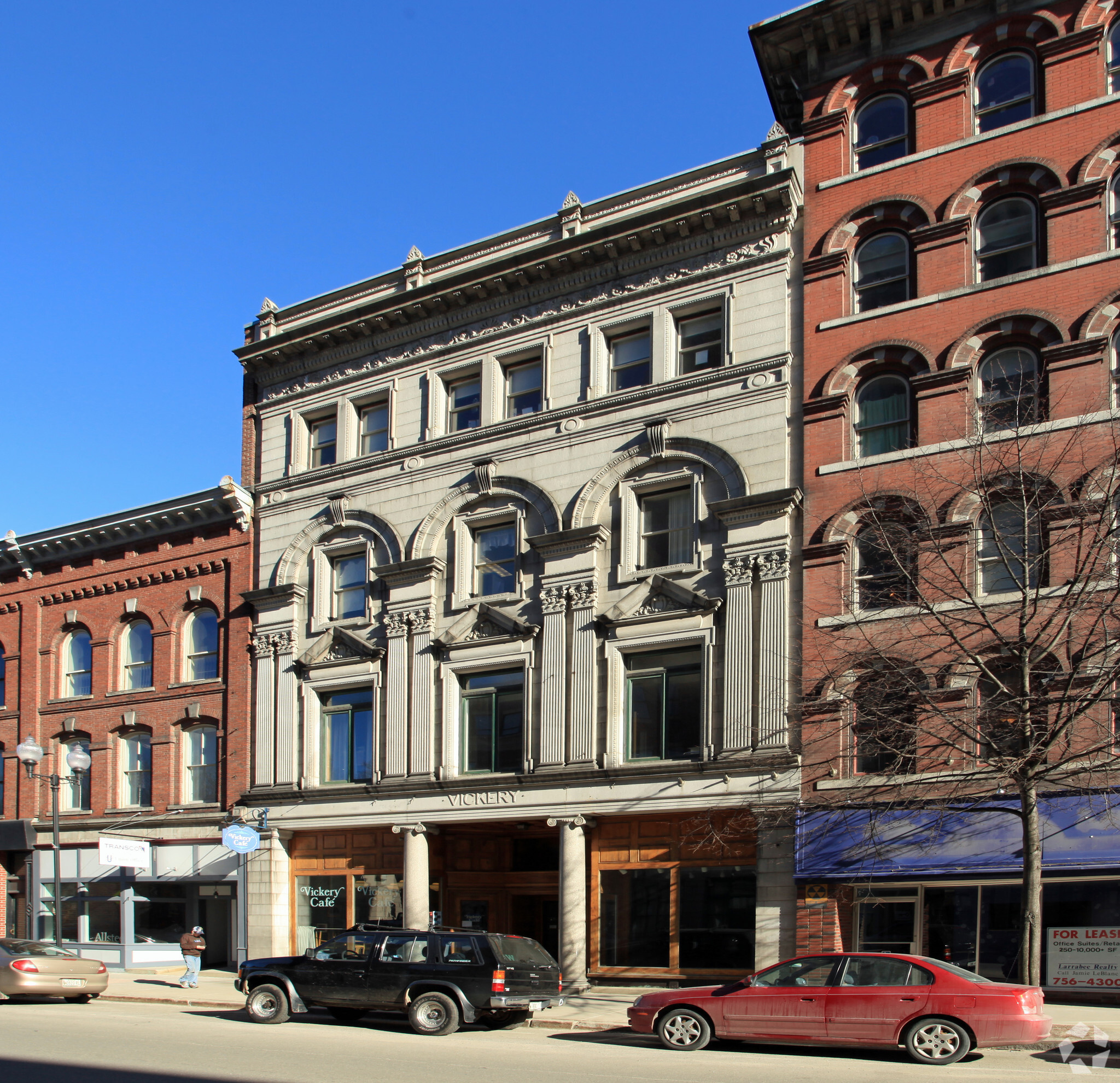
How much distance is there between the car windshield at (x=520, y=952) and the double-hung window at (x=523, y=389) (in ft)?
43.2

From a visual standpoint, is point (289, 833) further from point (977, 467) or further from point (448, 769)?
point (977, 467)

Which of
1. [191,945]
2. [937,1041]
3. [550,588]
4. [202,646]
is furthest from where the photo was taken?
[202,646]

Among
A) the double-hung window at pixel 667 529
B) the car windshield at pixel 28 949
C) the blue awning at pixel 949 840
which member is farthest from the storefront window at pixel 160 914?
the blue awning at pixel 949 840

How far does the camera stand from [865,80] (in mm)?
26328

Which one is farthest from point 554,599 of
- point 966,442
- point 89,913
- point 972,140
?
point 89,913

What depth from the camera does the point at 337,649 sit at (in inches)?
1184

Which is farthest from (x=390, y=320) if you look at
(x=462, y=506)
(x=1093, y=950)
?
(x=1093, y=950)

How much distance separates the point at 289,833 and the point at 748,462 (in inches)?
567

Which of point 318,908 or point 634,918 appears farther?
point 318,908

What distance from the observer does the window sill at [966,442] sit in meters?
21.2

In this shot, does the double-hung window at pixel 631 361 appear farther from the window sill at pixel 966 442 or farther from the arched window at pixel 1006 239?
the arched window at pixel 1006 239

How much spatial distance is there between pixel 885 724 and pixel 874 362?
24.2ft

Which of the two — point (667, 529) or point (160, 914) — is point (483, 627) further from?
point (160, 914)

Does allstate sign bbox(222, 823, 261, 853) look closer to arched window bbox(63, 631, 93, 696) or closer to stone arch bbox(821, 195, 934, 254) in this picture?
arched window bbox(63, 631, 93, 696)
